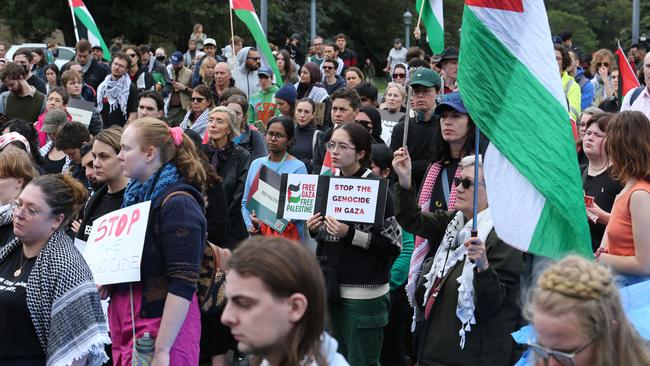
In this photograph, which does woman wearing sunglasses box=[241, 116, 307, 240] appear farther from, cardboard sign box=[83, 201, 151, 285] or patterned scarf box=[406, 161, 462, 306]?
cardboard sign box=[83, 201, 151, 285]

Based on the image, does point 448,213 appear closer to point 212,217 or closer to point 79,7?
point 212,217

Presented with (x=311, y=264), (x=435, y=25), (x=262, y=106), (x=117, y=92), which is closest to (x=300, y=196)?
(x=435, y=25)

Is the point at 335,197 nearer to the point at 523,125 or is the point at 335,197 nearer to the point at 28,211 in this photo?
the point at 523,125

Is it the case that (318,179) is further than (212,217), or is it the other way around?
(212,217)

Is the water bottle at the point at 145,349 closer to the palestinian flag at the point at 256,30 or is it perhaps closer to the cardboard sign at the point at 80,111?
the cardboard sign at the point at 80,111

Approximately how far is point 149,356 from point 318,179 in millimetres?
1942

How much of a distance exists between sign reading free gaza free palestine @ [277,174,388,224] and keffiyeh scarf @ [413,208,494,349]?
2.52 feet

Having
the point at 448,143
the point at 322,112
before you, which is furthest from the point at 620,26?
the point at 448,143

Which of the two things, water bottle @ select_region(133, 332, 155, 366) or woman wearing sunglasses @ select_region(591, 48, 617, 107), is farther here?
woman wearing sunglasses @ select_region(591, 48, 617, 107)

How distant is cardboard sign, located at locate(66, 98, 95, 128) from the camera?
10312 millimetres

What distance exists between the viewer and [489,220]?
16.4ft

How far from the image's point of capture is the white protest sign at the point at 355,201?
19.8 ft

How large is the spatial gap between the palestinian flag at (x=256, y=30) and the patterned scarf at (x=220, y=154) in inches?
155

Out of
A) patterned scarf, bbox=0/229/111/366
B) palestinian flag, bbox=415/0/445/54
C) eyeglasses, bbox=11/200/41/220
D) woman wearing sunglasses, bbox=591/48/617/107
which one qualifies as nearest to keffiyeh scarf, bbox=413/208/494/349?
patterned scarf, bbox=0/229/111/366
